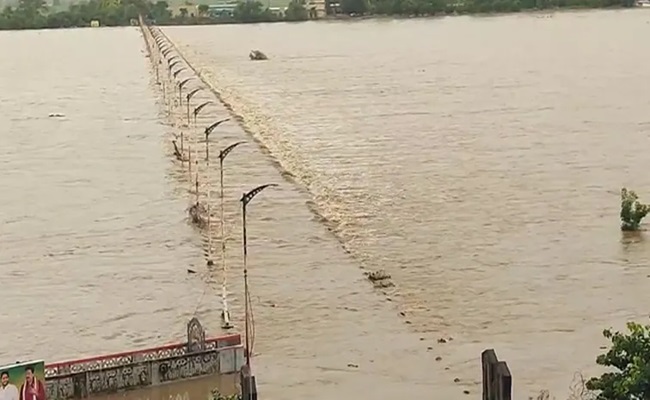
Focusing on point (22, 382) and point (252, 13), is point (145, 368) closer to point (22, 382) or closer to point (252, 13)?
point (22, 382)

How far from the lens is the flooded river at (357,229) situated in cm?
1261

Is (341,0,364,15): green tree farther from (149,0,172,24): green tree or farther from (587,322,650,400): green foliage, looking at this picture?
(587,322,650,400): green foliage

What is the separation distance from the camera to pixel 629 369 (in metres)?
7.23

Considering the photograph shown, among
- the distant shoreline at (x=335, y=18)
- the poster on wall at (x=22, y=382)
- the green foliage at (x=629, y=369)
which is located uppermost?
the green foliage at (x=629, y=369)

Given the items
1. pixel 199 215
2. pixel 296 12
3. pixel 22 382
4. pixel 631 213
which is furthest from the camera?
Answer: pixel 296 12

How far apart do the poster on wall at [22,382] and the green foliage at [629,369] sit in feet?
12.2

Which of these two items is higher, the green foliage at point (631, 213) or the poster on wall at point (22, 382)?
the poster on wall at point (22, 382)

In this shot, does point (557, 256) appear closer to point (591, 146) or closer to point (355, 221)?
point (355, 221)

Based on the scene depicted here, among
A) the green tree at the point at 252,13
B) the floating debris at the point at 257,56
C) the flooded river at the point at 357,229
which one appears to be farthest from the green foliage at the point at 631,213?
the green tree at the point at 252,13

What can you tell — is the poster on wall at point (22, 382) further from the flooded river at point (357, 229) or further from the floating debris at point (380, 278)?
the floating debris at point (380, 278)

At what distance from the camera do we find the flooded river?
1261 cm

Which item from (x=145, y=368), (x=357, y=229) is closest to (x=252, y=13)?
(x=357, y=229)

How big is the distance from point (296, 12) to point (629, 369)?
9717cm

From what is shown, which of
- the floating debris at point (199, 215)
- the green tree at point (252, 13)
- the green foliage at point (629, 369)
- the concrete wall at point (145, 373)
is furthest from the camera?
the green tree at point (252, 13)
